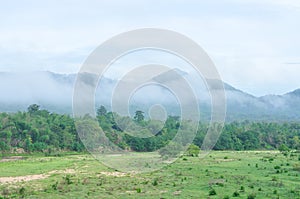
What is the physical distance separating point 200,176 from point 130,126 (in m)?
25.9

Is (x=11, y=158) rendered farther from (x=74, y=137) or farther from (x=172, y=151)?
(x=172, y=151)

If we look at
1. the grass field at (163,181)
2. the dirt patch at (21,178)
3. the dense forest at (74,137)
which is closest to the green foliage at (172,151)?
the grass field at (163,181)

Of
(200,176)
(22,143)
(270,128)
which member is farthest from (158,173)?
(270,128)

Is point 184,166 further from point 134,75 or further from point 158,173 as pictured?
point 134,75

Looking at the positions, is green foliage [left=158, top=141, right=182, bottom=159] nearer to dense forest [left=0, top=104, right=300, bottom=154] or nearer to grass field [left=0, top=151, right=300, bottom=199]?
grass field [left=0, top=151, right=300, bottom=199]

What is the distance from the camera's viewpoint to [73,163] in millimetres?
42719

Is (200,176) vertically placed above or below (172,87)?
below

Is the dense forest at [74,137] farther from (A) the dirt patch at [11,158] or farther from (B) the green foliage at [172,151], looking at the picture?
(B) the green foliage at [172,151]

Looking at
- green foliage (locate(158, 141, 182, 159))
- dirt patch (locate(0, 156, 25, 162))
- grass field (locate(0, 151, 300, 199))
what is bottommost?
grass field (locate(0, 151, 300, 199))

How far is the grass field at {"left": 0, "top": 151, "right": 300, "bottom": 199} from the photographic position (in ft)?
83.2

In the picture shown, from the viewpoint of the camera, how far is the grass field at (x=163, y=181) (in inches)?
998

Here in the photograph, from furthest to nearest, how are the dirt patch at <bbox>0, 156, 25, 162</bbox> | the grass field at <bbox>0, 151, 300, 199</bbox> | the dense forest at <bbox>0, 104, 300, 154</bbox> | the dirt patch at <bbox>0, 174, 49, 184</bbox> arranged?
1. the dense forest at <bbox>0, 104, 300, 154</bbox>
2. the dirt patch at <bbox>0, 156, 25, 162</bbox>
3. the dirt patch at <bbox>0, 174, 49, 184</bbox>
4. the grass field at <bbox>0, 151, 300, 199</bbox>

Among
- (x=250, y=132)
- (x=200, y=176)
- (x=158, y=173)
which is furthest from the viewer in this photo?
(x=250, y=132)

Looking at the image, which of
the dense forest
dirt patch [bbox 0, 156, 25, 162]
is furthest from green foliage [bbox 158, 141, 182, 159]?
dirt patch [bbox 0, 156, 25, 162]
